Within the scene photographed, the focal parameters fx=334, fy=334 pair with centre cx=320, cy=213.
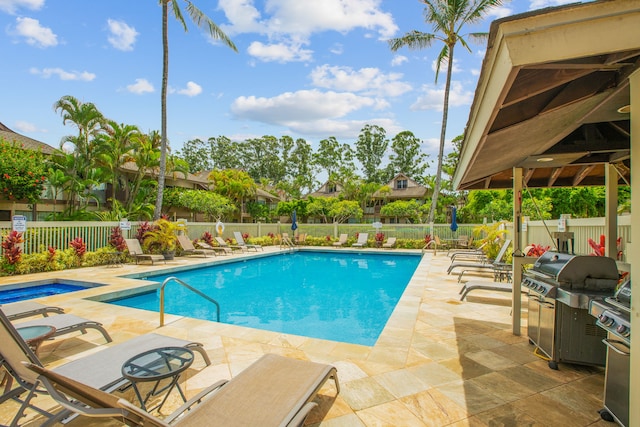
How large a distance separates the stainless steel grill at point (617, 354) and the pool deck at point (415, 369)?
0.24m

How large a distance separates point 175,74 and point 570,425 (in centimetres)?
1783

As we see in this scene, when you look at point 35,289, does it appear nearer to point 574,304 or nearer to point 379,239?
point 574,304

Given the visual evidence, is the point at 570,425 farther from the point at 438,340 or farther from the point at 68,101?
the point at 68,101

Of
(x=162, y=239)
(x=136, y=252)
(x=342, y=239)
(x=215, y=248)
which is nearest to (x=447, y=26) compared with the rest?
(x=342, y=239)

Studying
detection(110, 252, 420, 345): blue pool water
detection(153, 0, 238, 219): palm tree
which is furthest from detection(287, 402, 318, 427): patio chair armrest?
detection(153, 0, 238, 219): palm tree

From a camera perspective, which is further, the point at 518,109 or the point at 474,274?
the point at 474,274

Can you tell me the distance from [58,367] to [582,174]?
296 inches

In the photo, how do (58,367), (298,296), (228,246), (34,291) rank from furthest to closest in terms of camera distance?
1. (228,246)
2. (298,296)
3. (34,291)
4. (58,367)

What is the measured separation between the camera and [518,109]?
8.80ft

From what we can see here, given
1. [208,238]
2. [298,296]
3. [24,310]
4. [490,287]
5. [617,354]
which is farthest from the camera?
[208,238]

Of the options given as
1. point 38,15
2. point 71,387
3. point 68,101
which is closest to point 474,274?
point 71,387

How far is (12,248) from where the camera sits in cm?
923

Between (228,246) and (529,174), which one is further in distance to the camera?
(228,246)

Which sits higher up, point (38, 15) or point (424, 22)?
point (424, 22)
